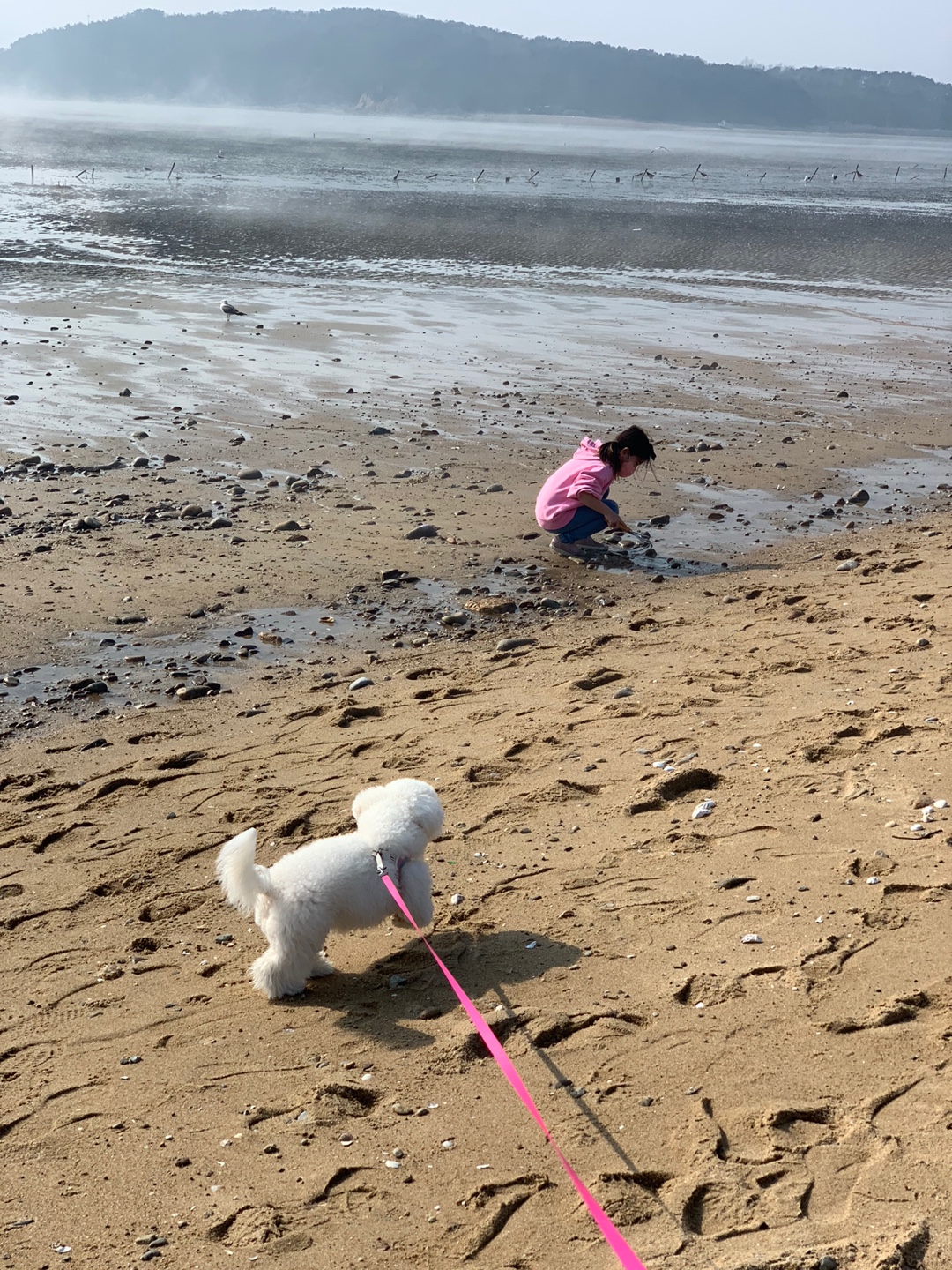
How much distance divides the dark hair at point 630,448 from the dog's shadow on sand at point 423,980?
5714mm

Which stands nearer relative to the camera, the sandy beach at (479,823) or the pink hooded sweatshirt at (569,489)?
the sandy beach at (479,823)

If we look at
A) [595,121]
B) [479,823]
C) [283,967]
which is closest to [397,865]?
[283,967]

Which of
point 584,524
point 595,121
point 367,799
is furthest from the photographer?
point 595,121

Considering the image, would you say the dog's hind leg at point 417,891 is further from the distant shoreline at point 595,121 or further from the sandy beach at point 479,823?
the distant shoreline at point 595,121

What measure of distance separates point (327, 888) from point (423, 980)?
0.52 meters

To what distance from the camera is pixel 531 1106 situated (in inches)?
112

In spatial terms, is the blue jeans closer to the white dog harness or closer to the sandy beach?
the sandy beach

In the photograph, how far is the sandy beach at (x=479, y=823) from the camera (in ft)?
10.3

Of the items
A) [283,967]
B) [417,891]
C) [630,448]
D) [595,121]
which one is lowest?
[283,967]

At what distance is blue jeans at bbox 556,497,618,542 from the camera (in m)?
9.52

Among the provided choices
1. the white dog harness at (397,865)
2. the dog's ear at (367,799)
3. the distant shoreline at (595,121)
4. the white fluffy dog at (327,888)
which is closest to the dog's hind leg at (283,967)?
the white fluffy dog at (327,888)

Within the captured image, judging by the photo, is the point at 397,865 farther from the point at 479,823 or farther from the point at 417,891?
the point at 479,823

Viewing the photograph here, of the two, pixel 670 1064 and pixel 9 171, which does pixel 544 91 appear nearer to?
pixel 9 171

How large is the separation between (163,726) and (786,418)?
9316mm
